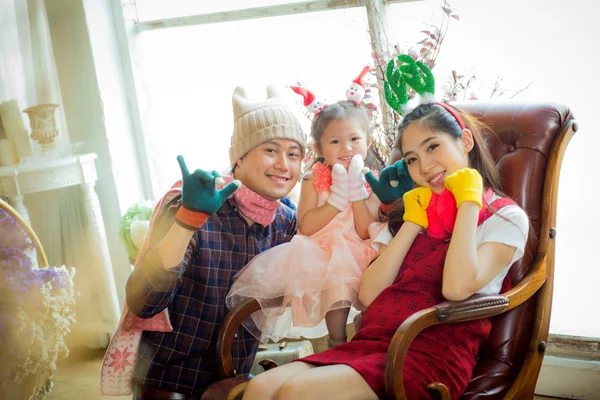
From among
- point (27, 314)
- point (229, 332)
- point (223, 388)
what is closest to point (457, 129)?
→ point (229, 332)

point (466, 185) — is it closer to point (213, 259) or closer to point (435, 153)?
point (435, 153)

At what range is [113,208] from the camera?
11.3 feet

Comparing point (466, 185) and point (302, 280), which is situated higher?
point (466, 185)

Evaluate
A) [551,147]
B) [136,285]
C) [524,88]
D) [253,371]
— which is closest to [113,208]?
[253,371]

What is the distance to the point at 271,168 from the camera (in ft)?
6.15

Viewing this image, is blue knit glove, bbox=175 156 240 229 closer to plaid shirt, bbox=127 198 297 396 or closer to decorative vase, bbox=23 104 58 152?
plaid shirt, bbox=127 198 297 396

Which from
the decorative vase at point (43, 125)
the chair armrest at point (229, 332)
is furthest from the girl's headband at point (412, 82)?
the decorative vase at point (43, 125)

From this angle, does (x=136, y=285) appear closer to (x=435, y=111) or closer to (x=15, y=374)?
(x=15, y=374)

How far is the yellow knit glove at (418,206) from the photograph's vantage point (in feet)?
5.52

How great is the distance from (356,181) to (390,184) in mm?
130

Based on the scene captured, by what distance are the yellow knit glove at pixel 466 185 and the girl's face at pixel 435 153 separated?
80 millimetres

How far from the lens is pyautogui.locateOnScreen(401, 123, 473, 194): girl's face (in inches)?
64.9

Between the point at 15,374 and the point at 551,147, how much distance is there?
172 cm

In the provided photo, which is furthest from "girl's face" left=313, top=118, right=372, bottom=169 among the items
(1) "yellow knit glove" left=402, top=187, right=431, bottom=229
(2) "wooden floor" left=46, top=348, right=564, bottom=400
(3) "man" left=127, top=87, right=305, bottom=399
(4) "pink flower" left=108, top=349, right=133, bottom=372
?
(2) "wooden floor" left=46, top=348, right=564, bottom=400
